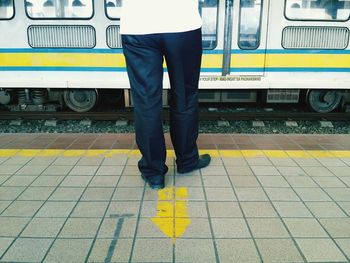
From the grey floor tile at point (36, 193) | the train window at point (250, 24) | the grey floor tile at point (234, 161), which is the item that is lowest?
the grey floor tile at point (36, 193)

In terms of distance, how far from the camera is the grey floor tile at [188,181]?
329cm

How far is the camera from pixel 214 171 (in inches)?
142

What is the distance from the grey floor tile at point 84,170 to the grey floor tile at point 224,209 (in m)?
1.38

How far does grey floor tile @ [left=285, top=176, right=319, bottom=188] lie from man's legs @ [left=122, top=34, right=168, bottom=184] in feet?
4.37

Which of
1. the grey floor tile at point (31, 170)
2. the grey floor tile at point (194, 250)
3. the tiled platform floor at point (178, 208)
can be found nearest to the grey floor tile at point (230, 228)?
the tiled platform floor at point (178, 208)

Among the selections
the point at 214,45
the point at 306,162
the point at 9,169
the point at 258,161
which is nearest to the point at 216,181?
the point at 258,161

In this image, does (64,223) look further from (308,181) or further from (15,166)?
(308,181)

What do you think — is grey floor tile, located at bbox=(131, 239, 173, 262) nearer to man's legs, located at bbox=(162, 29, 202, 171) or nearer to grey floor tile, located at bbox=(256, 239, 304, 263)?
grey floor tile, located at bbox=(256, 239, 304, 263)

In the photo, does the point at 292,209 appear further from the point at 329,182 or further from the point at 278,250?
the point at 329,182

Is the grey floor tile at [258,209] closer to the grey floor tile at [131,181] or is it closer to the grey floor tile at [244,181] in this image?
the grey floor tile at [244,181]

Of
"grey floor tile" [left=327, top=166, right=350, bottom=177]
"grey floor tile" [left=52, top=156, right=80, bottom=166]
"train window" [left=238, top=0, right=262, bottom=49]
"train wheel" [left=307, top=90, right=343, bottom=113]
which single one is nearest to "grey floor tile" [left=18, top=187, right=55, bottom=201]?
"grey floor tile" [left=52, top=156, right=80, bottom=166]

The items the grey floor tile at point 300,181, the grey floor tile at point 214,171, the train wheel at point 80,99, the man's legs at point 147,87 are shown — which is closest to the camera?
the man's legs at point 147,87

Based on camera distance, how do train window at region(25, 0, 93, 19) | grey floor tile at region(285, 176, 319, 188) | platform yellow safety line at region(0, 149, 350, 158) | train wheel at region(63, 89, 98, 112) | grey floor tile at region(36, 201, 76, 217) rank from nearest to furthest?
grey floor tile at region(36, 201, 76, 217) → grey floor tile at region(285, 176, 319, 188) → platform yellow safety line at region(0, 149, 350, 158) → train window at region(25, 0, 93, 19) → train wheel at region(63, 89, 98, 112)

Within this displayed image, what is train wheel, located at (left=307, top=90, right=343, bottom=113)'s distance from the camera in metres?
6.08
